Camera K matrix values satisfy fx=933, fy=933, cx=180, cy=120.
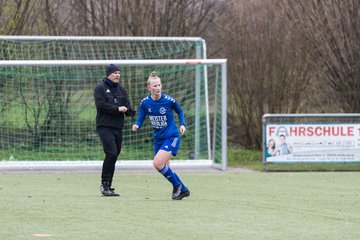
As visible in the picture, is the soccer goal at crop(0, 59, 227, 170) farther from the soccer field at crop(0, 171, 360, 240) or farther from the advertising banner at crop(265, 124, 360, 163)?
the soccer field at crop(0, 171, 360, 240)

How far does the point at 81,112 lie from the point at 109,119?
701 cm

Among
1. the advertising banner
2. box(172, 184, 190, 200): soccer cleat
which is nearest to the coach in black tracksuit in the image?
box(172, 184, 190, 200): soccer cleat

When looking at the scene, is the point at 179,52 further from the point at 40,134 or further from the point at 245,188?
the point at 245,188

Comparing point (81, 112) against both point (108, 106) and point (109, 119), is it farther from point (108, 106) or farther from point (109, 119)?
point (108, 106)

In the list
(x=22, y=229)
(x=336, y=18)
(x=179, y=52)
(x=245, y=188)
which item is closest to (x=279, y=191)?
(x=245, y=188)

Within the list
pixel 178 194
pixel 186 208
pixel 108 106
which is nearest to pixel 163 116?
pixel 108 106

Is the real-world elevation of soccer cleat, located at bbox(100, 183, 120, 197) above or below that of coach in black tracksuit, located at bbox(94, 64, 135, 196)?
below

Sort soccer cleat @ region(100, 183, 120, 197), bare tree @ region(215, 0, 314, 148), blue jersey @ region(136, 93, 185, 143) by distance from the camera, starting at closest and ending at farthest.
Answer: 1. blue jersey @ region(136, 93, 185, 143)
2. soccer cleat @ region(100, 183, 120, 197)
3. bare tree @ region(215, 0, 314, 148)

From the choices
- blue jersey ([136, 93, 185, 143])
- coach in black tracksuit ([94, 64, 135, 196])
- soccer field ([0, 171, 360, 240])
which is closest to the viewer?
soccer field ([0, 171, 360, 240])

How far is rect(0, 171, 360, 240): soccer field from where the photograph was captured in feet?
29.1

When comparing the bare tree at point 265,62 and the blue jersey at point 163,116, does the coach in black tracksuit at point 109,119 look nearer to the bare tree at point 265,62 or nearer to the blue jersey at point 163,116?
the blue jersey at point 163,116

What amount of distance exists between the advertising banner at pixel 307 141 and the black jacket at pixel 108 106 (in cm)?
553

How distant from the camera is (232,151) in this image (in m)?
22.4

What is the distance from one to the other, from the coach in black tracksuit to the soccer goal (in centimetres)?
537
